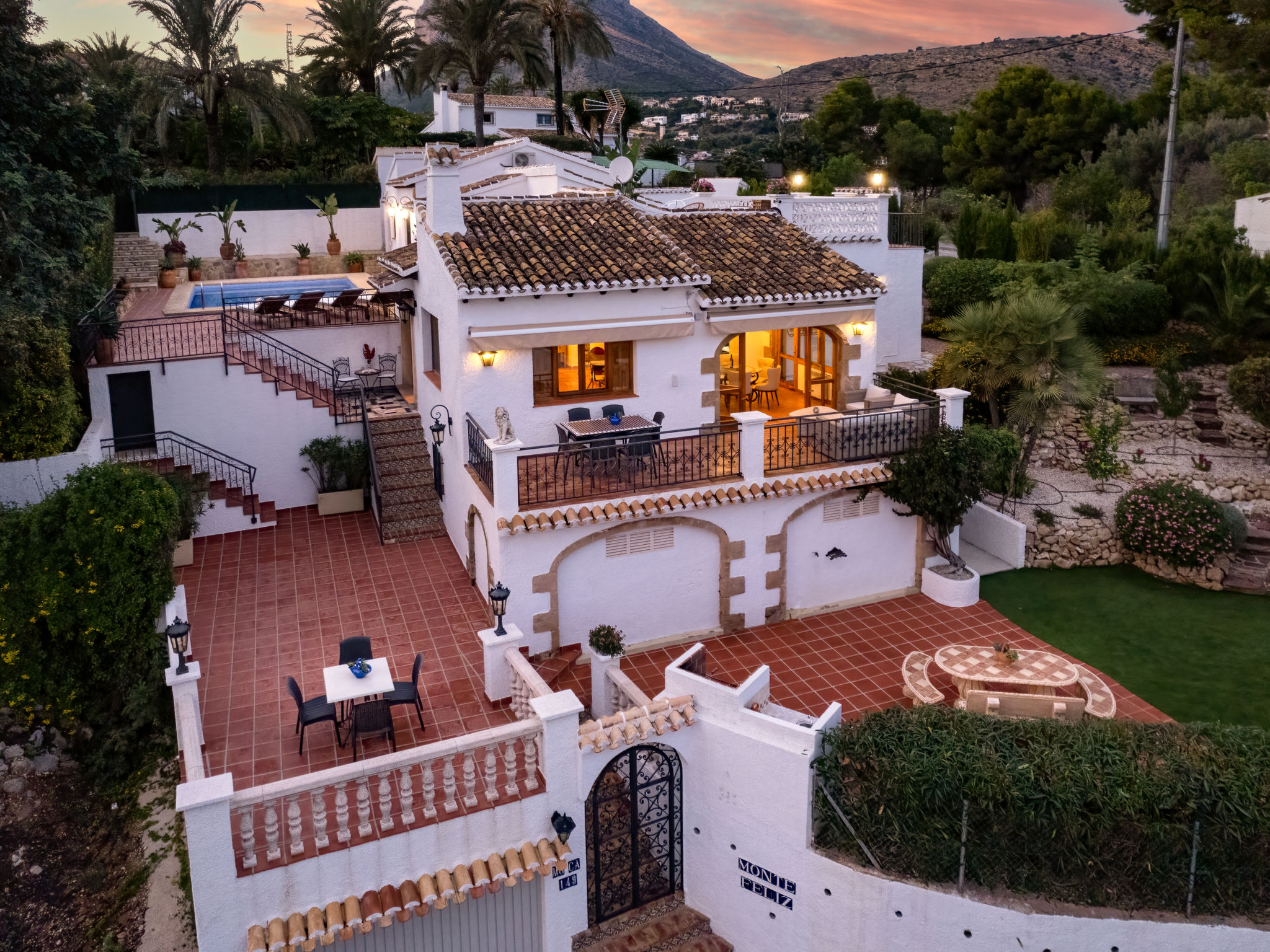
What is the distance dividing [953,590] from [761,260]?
756 centimetres

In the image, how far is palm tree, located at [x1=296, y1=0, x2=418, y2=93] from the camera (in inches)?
1944

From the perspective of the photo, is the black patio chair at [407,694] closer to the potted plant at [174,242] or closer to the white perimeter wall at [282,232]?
the potted plant at [174,242]

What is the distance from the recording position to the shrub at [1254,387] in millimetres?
23109

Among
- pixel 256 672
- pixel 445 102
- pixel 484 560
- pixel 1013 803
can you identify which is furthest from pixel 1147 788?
pixel 445 102

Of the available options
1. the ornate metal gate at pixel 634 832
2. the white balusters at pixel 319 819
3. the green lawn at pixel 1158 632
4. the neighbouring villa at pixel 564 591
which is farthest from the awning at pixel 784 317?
the white balusters at pixel 319 819

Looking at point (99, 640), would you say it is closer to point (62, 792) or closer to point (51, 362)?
point (62, 792)

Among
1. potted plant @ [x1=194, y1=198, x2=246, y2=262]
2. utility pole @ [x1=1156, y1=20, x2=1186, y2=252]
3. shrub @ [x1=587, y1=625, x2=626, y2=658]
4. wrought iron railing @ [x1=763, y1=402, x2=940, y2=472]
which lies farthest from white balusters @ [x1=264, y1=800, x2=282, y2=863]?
utility pole @ [x1=1156, y1=20, x2=1186, y2=252]

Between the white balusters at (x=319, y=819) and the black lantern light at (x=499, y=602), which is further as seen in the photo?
the black lantern light at (x=499, y=602)

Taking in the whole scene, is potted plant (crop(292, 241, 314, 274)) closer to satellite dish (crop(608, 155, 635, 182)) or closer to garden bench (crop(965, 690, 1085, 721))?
satellite dish (crop(608, 155, 635, 182))

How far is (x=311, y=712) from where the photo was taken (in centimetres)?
1336

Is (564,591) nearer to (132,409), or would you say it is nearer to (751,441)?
(751,441)

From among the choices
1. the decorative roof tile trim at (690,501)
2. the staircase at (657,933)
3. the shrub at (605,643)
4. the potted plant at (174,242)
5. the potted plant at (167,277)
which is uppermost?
the potted plant at (174,242)

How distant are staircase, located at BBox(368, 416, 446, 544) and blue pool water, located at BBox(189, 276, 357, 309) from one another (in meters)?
8.14

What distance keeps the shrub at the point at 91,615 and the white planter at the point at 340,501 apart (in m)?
6.61
